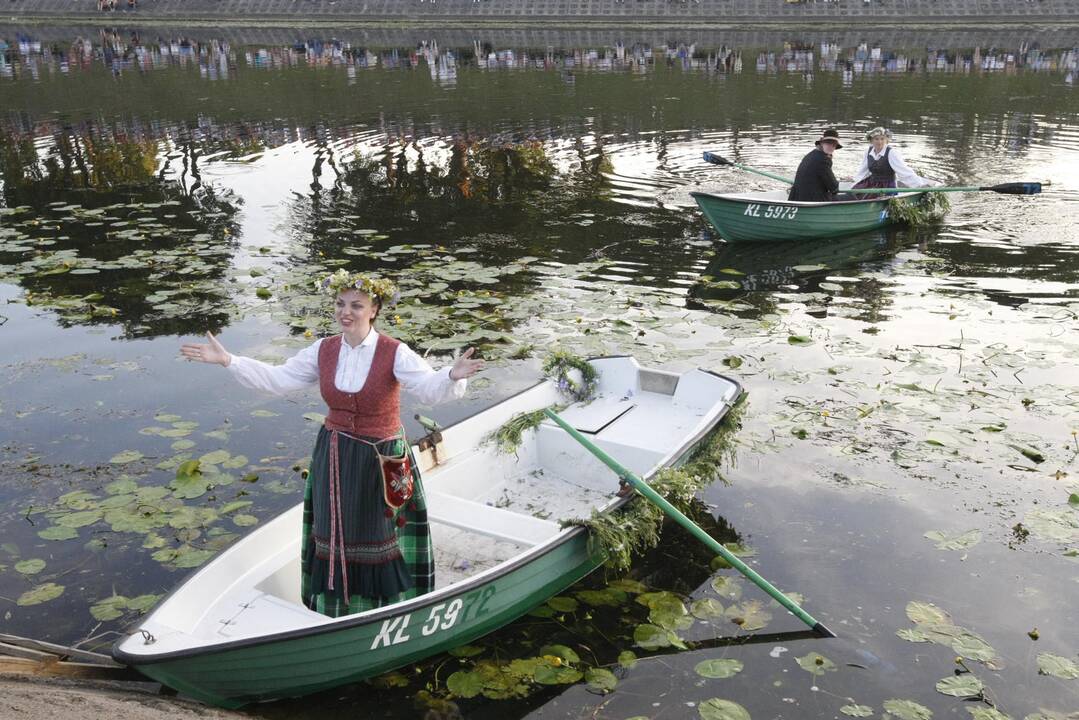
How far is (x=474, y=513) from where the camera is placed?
7.30 m

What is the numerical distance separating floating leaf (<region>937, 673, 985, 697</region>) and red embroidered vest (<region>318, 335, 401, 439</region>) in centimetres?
372

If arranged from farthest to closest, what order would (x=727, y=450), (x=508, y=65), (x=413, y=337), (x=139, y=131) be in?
1. (x=508, y=65)
2. (x=139, y=131)
3. (x=413, y=337)
4. (x=727, y=450)

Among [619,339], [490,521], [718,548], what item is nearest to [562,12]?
[619,339]

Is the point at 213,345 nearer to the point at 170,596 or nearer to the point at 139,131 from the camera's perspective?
the point at 170,596

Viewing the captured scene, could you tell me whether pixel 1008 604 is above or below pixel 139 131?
below

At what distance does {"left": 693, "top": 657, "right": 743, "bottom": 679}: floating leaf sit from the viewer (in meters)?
6.37

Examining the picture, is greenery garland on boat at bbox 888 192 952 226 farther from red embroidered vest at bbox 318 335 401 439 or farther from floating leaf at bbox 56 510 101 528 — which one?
floating leaf at bbox 56 510 101 528

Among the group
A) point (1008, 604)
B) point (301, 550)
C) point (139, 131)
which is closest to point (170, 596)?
point (301, 550)

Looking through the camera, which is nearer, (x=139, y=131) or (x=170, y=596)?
(x=170, y=596)

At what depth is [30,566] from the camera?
7.35 metres

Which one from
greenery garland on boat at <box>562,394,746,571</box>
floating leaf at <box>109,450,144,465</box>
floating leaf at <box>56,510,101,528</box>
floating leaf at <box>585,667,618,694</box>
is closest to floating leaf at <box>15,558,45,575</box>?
floating leaf at <box>56,510,101,528</box>

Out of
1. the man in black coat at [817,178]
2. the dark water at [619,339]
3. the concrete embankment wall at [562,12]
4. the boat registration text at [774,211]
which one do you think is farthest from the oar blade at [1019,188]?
the concrete embankment wall at [562,12]

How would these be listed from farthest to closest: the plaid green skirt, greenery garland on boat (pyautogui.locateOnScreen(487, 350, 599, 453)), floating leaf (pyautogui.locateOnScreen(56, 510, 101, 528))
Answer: greenery garland on boat (pyautogui.locateOnScreen(487, 350, 599, 453)) < floating leaf (pyautogui.locateOnScreen(56, 510, 101, 528)) < the plaid green skirt

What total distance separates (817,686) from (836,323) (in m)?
6.87
